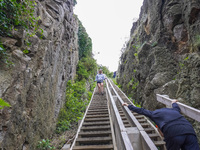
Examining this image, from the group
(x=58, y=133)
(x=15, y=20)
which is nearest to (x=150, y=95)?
(x=58, y=133)

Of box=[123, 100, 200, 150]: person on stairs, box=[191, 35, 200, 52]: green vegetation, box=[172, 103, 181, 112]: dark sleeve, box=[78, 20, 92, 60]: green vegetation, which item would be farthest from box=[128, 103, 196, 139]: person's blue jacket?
box=[78, 20, 92, 60]: green vegetation

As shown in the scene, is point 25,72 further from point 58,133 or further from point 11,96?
point 58,133

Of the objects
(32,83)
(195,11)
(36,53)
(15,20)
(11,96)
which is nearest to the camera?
(11,96)

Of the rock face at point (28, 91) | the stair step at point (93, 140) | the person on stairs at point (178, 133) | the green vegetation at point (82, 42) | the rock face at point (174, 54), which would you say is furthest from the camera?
the green vegetation at point (82, 42)

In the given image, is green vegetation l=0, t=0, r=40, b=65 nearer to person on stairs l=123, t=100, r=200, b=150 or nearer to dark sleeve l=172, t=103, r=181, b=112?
person on stairs l=123, t=100, r=200, b=150

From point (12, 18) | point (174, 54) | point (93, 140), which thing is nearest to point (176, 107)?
point (93, 140)

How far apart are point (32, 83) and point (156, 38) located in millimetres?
7593

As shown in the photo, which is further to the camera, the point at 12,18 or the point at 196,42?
the point at 196,42

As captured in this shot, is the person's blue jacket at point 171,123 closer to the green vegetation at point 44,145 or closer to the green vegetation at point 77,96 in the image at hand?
the green vegetation at point 44,145

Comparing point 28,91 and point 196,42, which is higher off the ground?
point 196,42

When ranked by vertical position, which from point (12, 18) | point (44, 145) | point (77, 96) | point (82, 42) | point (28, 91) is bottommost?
point (44, 145)

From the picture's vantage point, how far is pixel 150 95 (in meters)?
6.24

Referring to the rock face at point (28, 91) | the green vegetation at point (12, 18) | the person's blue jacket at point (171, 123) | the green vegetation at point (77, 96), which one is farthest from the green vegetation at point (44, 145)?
the person's blue jacket at point (171, 123)

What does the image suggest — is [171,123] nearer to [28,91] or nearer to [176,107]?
[176,107]
